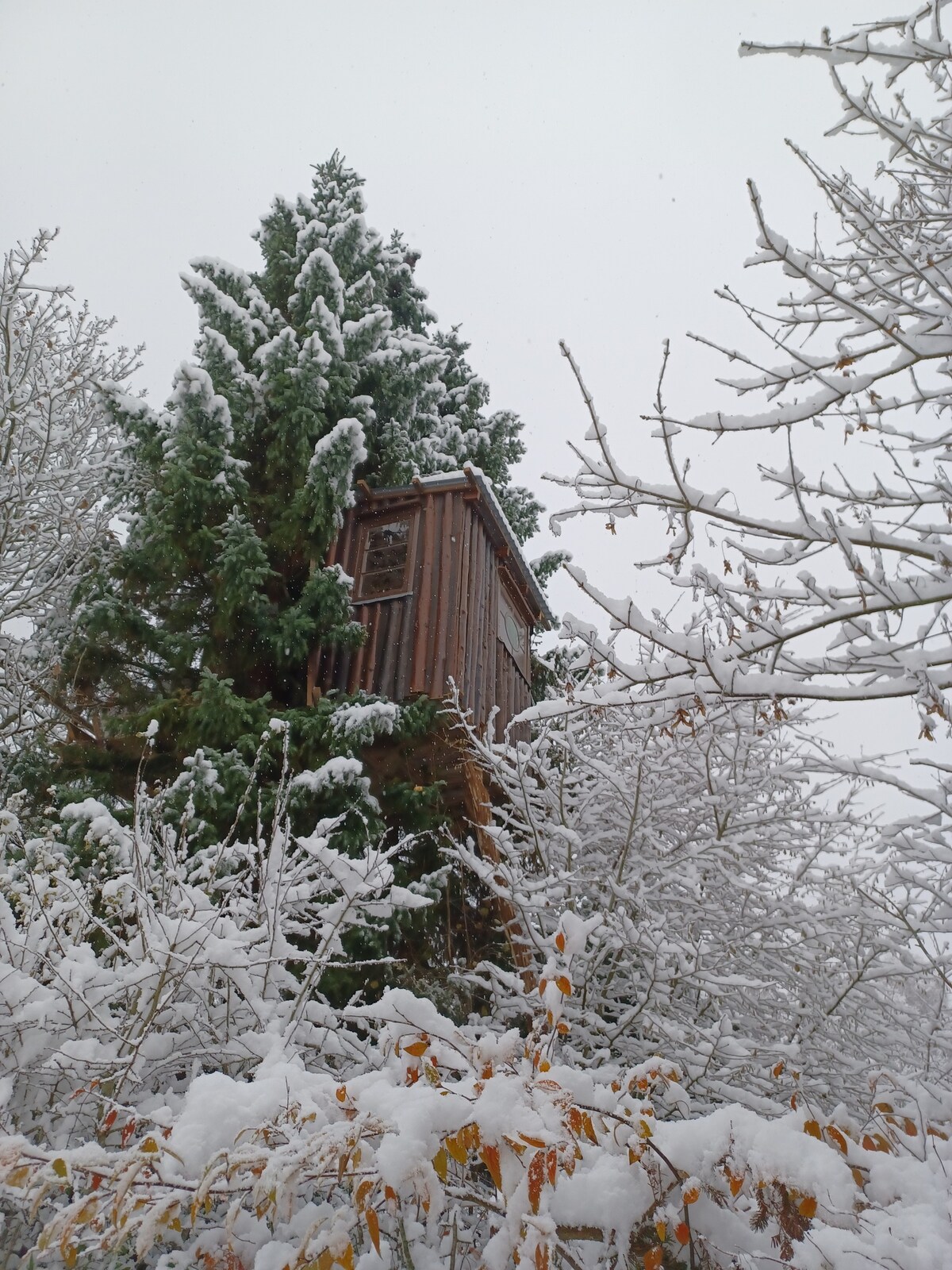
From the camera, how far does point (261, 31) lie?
117438 millimetres

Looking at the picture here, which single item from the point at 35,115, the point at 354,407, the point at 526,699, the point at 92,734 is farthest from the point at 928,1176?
the point at 35,115

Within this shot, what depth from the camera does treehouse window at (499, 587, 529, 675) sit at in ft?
34.9

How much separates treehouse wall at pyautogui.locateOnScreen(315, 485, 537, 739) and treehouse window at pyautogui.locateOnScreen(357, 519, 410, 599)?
0.01 meters

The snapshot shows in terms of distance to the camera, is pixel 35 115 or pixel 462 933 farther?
pixel 35 115

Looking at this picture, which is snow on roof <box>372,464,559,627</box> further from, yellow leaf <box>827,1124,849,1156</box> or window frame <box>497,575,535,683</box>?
yellow leaf <box>827,1124,849,1156</box>

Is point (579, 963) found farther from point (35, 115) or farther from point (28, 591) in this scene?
point (35, 115)

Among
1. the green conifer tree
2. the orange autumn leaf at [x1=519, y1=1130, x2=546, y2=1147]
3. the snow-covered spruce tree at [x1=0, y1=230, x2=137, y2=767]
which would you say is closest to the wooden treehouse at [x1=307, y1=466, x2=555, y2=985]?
the green conifer tree

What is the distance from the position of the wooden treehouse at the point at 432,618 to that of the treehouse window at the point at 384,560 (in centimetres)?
1

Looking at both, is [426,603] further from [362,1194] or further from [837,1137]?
[362,1194]

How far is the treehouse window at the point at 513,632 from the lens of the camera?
34.9 ft

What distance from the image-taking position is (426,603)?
29.1 feet

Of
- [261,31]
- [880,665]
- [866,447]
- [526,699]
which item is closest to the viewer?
[880,665]

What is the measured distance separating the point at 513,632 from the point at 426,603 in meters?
2.73

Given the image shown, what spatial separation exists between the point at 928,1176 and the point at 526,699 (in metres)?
9.31
